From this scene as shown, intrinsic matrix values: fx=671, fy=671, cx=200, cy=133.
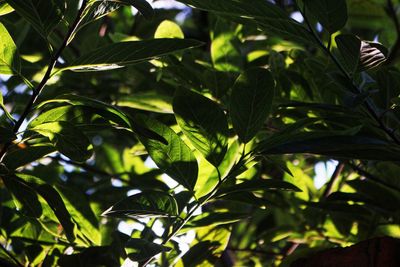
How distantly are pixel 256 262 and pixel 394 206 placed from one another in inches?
14.7

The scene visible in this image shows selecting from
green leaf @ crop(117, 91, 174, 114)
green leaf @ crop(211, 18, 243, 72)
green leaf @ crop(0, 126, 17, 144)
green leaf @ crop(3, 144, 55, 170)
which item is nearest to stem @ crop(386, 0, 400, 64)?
green leaf @ crop(211, 18, 243, 72)

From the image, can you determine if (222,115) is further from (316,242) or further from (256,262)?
(256,262)

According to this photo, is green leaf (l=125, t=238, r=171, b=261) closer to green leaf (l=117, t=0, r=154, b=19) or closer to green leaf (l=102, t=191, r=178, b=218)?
green leaf (l=102, t=191, r=178, b=218)

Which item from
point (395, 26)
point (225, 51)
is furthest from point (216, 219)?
point (395, 26)

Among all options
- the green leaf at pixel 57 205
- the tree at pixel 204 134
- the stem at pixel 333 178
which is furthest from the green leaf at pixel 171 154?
the stem at pixel 333 178

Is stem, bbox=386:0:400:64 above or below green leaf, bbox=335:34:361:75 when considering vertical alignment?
below

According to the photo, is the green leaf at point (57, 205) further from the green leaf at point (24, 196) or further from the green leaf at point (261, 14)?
the green leaf at point (261, 14)

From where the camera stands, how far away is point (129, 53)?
693 millimetres

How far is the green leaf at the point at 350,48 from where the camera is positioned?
715 millimetres

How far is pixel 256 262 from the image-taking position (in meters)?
1.25

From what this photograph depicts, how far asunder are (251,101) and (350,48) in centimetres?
12

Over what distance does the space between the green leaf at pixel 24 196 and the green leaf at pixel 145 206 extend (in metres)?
0.15

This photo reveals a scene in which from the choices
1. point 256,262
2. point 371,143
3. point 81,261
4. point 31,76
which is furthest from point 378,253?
point 31,76

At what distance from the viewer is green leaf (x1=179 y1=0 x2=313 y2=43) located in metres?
0.70
